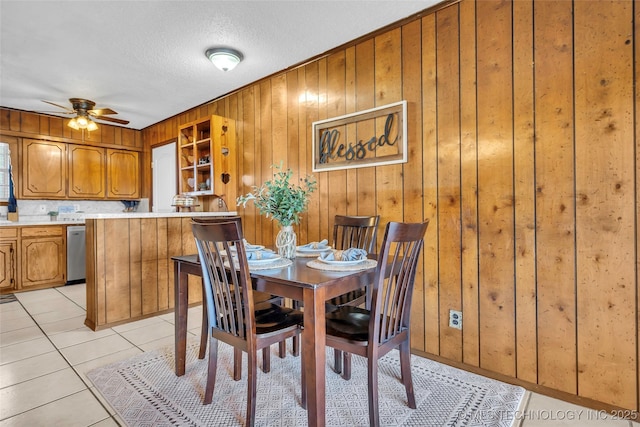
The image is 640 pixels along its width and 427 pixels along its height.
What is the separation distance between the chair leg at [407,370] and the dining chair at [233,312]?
0.57m

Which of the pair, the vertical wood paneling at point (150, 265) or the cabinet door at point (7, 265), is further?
the cabinet door at point (7, 265)

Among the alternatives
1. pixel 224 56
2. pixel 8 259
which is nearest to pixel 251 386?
pixel 224 56

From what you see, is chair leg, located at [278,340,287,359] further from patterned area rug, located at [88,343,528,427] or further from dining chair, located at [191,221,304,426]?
dining chair, located at [191,221,304,426]

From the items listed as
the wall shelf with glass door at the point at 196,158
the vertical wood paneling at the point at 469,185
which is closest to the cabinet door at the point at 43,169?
the wall shelf with glass door at the point at 196,158

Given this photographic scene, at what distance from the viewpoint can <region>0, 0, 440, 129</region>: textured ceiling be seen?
2252mm

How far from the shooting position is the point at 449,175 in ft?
7.23

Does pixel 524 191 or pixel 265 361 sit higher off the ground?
pixel 524 191

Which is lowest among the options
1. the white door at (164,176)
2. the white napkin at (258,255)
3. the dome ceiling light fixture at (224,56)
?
the white napkin at (258,255)

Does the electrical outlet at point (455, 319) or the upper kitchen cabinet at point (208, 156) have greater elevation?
the upper kitchen cabinet at point (208, 156)

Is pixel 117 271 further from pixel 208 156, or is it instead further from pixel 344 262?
pixel 344 262

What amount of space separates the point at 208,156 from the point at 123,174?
2.33 m

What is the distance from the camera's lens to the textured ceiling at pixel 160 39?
2.25 meters

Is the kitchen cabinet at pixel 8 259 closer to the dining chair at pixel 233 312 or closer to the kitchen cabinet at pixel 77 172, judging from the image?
the kitchen cabinet at pixel 77 172

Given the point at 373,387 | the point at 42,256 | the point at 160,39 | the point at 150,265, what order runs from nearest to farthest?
the point at 373,387, the point at 160,39, the point at 150,265, the point at 42,256
